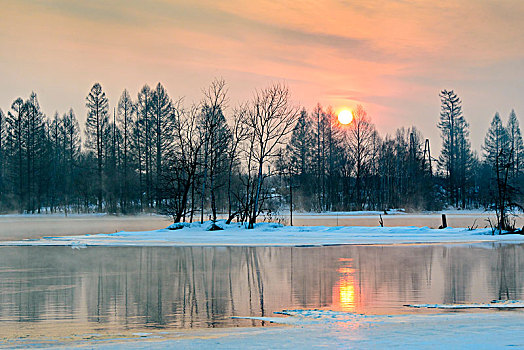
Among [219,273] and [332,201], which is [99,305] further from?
[332,201]

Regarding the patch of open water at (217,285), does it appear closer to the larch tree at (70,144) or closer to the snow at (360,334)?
the snow at (360,334)

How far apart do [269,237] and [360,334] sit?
923 inches

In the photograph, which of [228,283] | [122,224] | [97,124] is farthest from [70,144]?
[228,283]

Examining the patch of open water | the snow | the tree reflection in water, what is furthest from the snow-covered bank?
the snow

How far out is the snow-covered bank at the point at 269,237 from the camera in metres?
27.4

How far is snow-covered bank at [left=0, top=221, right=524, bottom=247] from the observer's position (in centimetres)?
2744

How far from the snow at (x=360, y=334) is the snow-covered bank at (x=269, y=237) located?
56.7ft

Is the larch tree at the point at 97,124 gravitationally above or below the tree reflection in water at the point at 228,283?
above

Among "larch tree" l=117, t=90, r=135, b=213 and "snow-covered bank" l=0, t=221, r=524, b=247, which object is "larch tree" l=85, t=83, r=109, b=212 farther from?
"snow-covered bank" l=0, t=221, r=524, b=247

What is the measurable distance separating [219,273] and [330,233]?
1817 cm

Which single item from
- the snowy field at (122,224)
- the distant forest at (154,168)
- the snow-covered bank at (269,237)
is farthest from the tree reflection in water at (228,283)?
the distant forest at (154,168)

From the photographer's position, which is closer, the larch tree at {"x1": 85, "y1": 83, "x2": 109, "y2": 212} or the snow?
the snow

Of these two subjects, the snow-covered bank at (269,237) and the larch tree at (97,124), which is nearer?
the snow-covered bank at (269,237)

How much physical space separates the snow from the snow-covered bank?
17.3 metres
